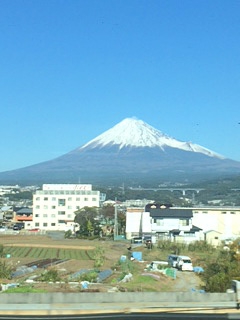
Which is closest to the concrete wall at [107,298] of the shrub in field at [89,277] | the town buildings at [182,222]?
the shrub in field at [89,277]

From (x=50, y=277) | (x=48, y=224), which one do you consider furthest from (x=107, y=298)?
(x=48, y=224)

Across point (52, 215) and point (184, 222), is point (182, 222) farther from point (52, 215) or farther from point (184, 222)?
point (52, 215)

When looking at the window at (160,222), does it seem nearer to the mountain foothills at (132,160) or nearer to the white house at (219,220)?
the white house at (219,220)

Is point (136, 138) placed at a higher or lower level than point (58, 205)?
higher

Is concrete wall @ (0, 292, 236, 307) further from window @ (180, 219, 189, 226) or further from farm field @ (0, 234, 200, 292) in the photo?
window @ (180, 219, 189, 226)

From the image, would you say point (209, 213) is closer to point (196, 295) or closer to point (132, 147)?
point (196, 295)

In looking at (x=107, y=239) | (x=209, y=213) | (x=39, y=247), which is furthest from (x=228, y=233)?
(x=39, y=247)
